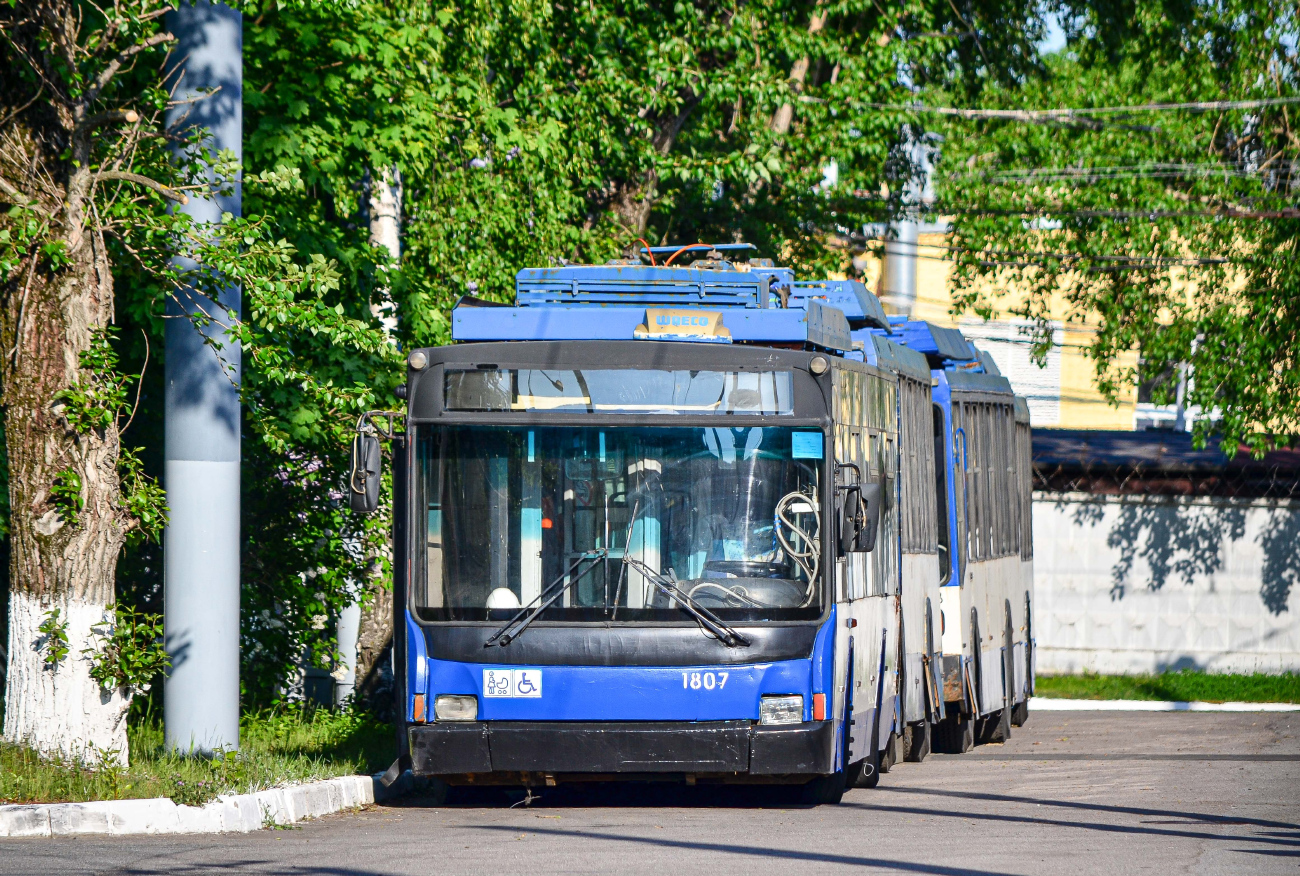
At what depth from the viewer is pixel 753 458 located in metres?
10.5

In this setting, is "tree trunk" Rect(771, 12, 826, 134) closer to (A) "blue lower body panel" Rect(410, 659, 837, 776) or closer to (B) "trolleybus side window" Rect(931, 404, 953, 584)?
(B) "trolleybus side window" Rect(931, 404, 953, 584)

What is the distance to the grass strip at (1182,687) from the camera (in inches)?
896

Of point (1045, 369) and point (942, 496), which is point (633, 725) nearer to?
point (942, 496)

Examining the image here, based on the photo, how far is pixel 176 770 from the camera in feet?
36.1

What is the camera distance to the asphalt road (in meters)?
8.74

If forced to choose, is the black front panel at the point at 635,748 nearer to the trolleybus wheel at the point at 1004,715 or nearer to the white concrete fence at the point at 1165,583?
the trolleybus wheel at the point at 1004,715

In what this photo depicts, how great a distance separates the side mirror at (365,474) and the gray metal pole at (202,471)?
1.73m

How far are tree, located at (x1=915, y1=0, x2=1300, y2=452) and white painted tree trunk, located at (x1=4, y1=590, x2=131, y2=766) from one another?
14.6 meters

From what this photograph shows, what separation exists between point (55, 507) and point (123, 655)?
39.0 inches

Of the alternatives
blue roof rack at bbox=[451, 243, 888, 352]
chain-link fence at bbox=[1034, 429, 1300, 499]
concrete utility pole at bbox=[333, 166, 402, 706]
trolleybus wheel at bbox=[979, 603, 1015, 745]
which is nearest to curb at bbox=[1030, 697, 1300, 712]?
chain-link fence at bbox=[1034, 429, 1300, 499]

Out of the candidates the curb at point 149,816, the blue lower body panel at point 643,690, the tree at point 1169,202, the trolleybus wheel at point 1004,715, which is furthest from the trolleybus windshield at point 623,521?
the tree at point 1169,202

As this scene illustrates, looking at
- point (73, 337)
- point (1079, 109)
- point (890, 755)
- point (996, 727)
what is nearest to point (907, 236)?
point (1079, 109)

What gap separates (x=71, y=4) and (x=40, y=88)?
71cm

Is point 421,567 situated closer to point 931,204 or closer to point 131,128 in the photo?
point 131,128
